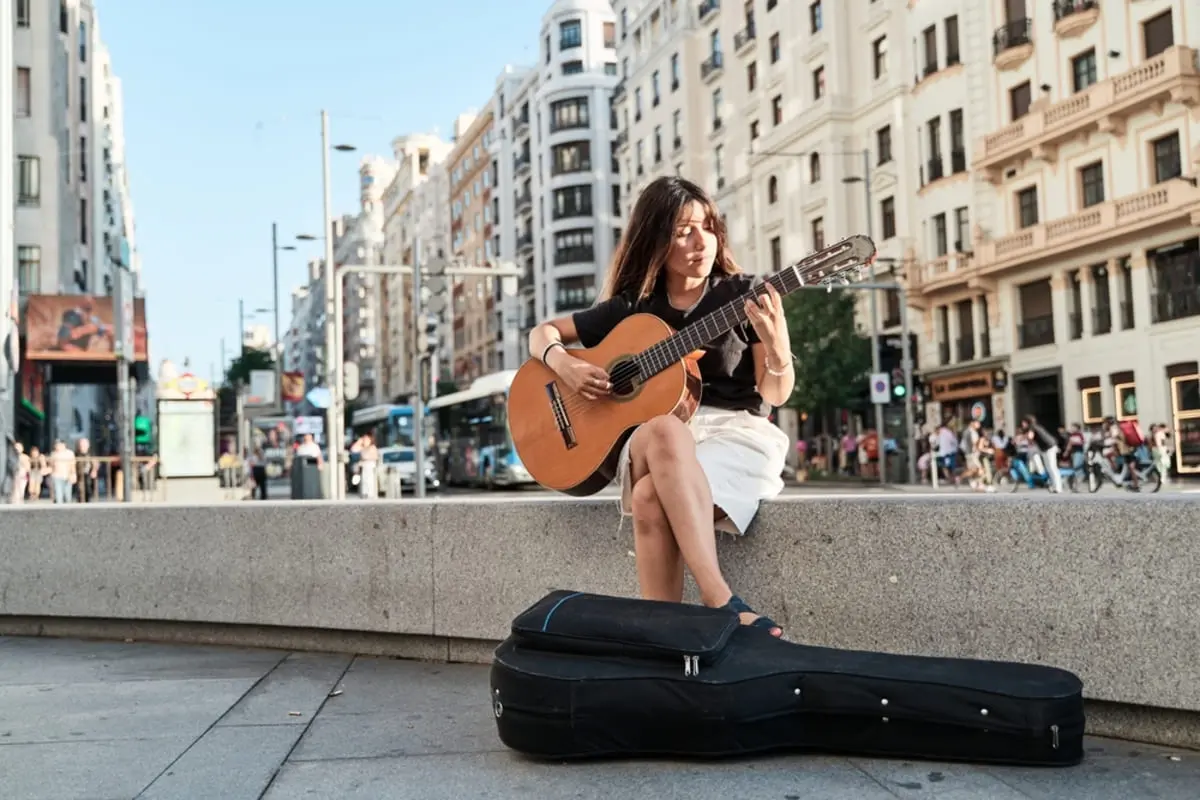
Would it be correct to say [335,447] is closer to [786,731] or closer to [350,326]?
[786,731]

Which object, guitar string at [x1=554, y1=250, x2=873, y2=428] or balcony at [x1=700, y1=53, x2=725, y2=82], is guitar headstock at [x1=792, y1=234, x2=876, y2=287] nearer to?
guitar string at [x1=554, y1=250, x2=873, y2=428]

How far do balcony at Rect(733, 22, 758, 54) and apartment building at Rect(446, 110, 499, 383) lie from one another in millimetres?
33445

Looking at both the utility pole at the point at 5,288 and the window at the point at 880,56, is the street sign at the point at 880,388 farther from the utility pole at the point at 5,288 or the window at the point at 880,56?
the utility pole at the point at 5,288

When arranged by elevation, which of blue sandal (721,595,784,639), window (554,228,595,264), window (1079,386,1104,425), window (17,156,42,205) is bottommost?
blue sandal (721,595,784,639)

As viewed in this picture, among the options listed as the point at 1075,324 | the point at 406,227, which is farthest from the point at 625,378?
the point at 406,227

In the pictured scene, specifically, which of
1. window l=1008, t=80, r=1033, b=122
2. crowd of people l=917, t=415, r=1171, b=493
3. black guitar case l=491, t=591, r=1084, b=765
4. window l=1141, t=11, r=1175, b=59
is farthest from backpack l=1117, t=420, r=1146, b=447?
black guitar case l=491, t=591, r=1084, b=765

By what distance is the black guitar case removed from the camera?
2.97m

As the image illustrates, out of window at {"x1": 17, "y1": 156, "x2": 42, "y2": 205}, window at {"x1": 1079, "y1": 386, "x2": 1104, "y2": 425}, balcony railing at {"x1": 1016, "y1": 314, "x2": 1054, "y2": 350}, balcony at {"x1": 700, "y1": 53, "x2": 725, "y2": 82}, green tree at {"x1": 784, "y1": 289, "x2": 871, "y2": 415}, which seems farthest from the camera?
balcony at {"x1": 700, "y1": 53, "x2": 725, "y2": 82}

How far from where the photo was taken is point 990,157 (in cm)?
3253

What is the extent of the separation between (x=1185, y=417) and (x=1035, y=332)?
5.76 m

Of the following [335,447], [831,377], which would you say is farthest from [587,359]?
[831,377]

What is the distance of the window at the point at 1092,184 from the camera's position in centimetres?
2972

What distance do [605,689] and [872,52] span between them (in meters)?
39.3

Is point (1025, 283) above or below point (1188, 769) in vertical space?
above
